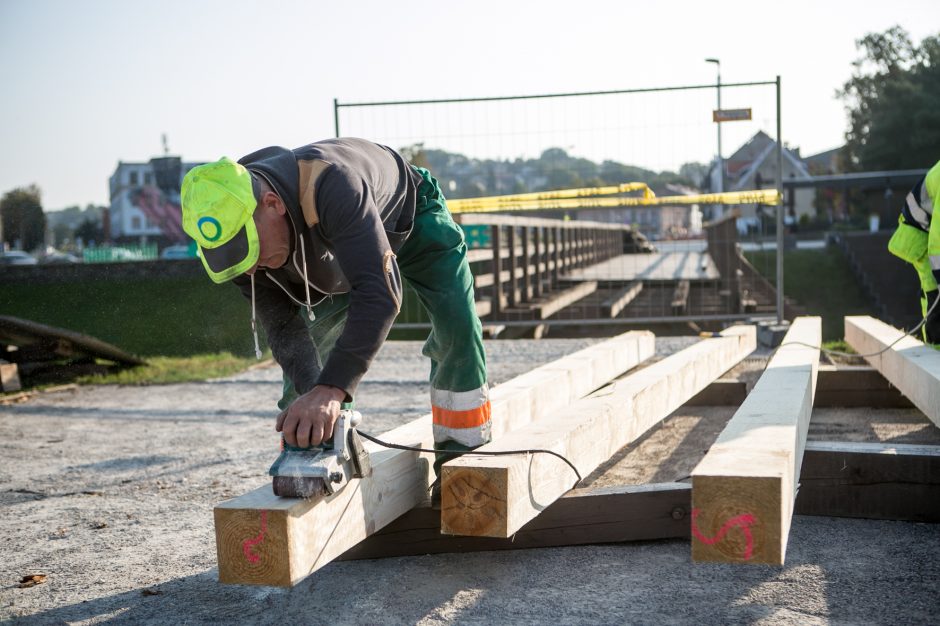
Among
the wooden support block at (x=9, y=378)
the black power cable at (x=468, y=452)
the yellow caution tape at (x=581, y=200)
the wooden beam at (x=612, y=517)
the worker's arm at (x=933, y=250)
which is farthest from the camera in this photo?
the yellow caution tape at (x=581, y=200)

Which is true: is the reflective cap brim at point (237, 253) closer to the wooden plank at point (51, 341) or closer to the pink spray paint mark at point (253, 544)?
the pink spray paint mark at point (253, 544)

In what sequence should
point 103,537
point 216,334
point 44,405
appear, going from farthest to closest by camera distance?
point 216,334, point 44,405, point 103,537

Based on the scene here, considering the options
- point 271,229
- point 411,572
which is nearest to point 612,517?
point 411,572

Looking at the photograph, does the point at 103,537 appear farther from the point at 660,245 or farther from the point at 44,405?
the point at 660,245

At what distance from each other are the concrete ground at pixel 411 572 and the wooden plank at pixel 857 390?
823 millimetres

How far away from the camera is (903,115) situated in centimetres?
5203

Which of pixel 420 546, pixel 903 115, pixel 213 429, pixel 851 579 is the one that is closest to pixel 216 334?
pixel 213 429

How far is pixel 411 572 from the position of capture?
329cm

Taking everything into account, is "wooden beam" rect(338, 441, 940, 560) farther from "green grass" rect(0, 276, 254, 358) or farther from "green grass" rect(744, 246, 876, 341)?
"green grass" rect(744, 246, 876, 341)

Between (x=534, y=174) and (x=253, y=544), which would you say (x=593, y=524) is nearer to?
(x=253, y=544)

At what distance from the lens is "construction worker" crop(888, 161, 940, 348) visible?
511 cm

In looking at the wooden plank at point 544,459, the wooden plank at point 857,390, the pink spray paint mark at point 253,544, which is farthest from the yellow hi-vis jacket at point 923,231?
the pink spray paint mark at point 253,544

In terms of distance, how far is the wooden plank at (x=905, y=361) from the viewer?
4184mm

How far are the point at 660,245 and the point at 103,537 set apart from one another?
1172cm
